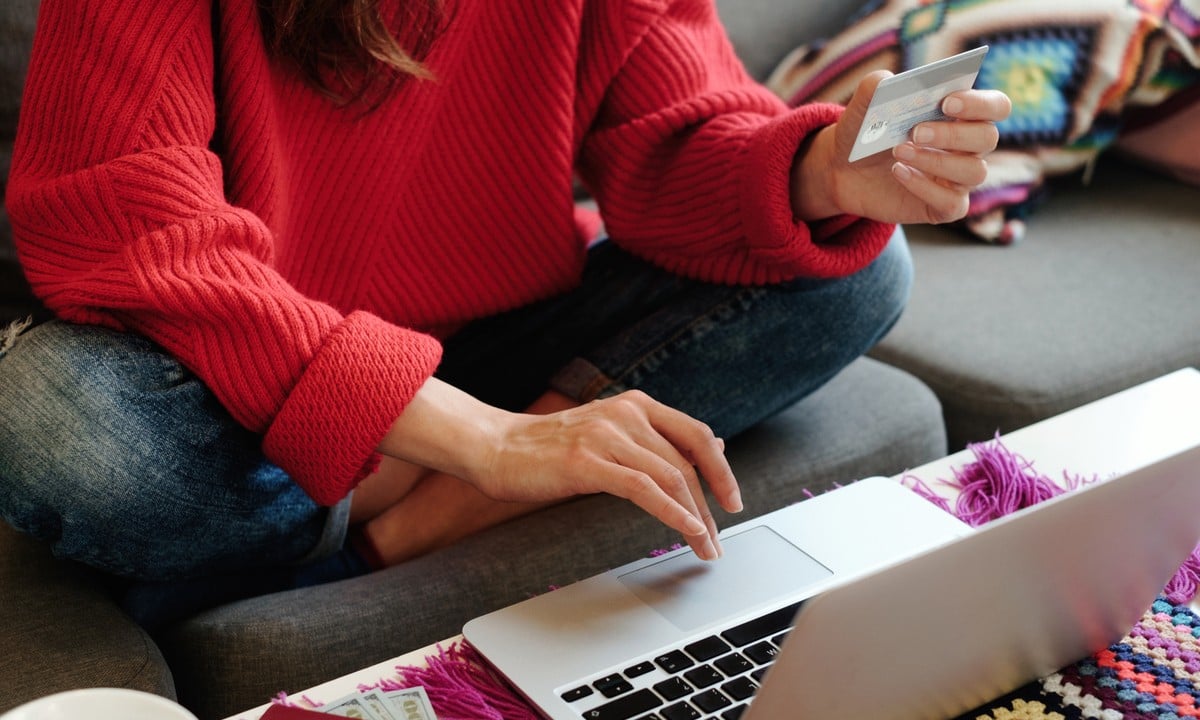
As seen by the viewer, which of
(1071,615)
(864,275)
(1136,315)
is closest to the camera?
(1071,615)

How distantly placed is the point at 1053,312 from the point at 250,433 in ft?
2.97

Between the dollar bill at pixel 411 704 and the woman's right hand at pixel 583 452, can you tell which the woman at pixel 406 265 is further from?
the dollar bill at pixel 411 704

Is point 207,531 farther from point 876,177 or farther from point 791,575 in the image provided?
point 876,177

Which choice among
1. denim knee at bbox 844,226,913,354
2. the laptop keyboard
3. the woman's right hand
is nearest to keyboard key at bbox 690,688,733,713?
the laptop keyboard

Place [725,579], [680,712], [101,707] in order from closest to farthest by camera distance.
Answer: [101,707] < [680,712] < [725,579]

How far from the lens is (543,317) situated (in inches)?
42.6

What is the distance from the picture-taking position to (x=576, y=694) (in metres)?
0.60

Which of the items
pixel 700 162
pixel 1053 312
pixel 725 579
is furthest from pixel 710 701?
pixel 1053 312

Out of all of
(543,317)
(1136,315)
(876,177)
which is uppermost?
(876,177)

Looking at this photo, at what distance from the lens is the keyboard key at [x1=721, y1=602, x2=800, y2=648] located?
639mm

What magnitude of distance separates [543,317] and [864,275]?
0.94 ft

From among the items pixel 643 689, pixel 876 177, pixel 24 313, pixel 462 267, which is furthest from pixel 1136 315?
pixel 24 313

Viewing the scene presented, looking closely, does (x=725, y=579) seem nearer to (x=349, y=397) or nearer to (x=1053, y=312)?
(x=349, y=397)

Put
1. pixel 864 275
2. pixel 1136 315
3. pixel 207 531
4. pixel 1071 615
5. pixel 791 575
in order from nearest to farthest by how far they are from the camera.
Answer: pixel 1071 615, pixel 791 575, pixel 207 531, pixel 864 275, pixel 1136 315
